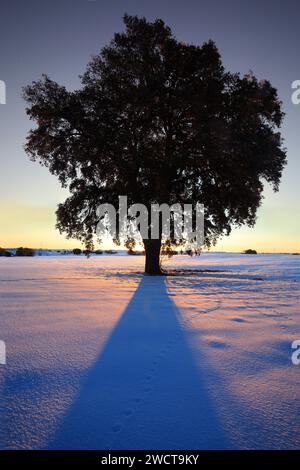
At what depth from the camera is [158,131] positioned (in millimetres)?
15297

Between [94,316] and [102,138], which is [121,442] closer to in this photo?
[94,316]

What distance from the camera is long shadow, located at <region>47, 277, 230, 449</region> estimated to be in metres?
1.79

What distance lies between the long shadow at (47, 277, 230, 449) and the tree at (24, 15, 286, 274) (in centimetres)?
1135

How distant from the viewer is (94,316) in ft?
17.2

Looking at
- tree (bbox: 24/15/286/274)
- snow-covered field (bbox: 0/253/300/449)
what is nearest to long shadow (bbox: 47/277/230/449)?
snow-covered field (bbox: 0/253/300/449)

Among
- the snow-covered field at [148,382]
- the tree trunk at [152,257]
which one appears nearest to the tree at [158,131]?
the tree trunk at [152,257]

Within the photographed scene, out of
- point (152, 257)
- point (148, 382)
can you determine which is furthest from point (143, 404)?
point (152, 257)

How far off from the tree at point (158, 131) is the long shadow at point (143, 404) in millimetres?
11355

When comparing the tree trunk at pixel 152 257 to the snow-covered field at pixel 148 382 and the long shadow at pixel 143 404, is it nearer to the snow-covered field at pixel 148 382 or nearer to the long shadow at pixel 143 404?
the snow-covered field at pixel 148 382

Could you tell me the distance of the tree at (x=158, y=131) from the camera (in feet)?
44.5

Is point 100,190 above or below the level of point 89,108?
below

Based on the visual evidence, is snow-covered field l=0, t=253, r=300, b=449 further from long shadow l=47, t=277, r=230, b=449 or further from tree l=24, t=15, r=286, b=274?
tree l=24, t=15, r=286, b=274

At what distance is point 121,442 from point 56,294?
21.3 feet

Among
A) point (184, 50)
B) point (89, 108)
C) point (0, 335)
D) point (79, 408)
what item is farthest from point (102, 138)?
point (79, 408)
